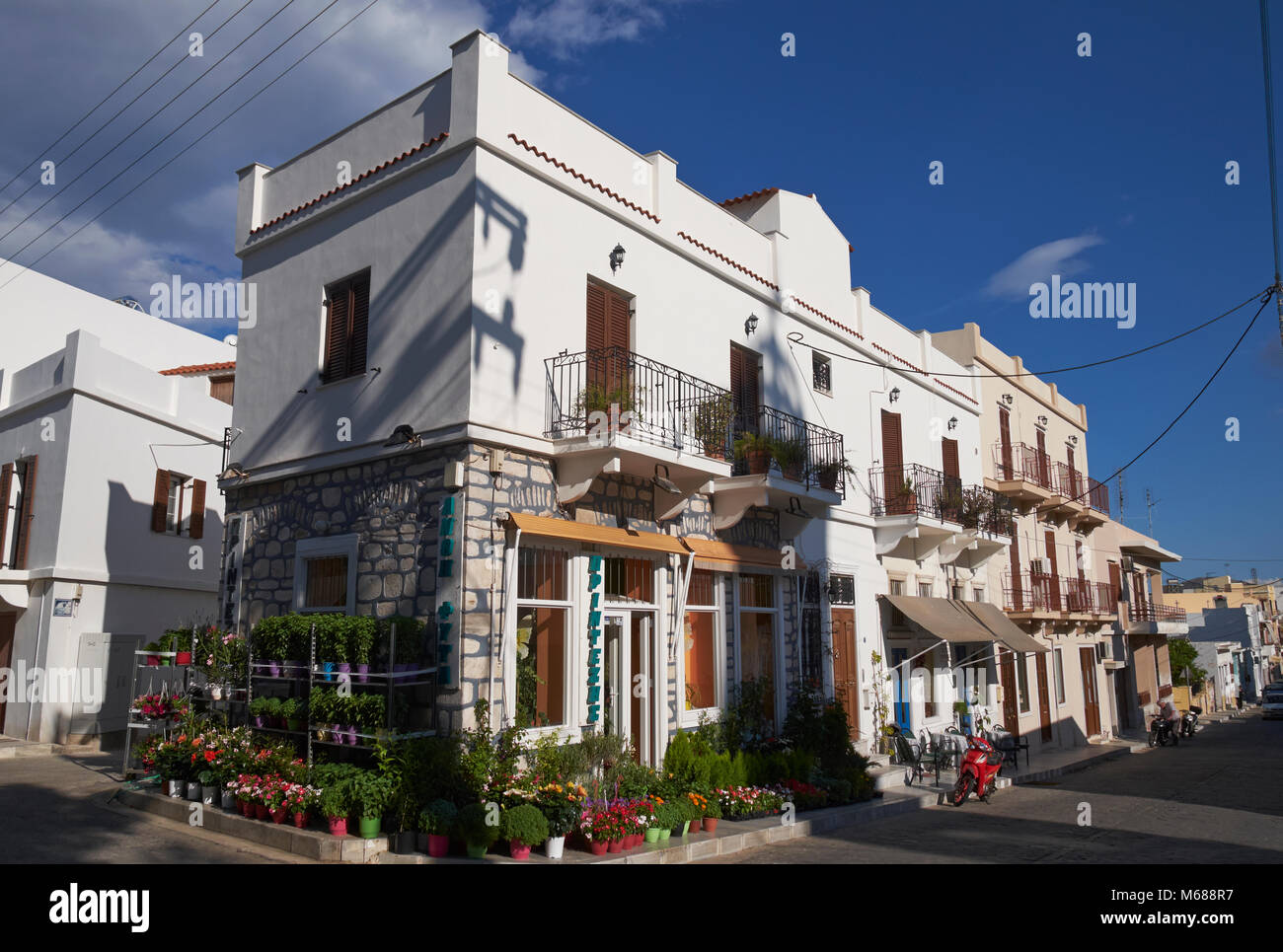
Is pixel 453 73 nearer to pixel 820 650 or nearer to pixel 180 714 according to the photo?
pixel 180 714

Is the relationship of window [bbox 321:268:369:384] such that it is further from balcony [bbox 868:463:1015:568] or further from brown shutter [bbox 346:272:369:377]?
balcony [bbox 868:463:1015:568]

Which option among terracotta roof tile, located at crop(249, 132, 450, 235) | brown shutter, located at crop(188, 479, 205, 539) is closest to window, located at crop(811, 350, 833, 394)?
terracotta roof tile, located at crop(249, 132, 450, 235)

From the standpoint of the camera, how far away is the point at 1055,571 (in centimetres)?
2769

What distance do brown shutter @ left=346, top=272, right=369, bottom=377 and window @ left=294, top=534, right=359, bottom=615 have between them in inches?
86.5

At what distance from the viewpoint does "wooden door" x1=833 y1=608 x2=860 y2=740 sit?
16.3m

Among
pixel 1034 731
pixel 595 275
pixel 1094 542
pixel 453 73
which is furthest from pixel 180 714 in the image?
pixel 1094 542

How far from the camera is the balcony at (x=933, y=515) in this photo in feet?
59.2

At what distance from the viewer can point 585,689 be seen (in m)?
11.0

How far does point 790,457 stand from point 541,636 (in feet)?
16.7

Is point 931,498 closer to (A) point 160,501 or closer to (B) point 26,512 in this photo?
(A) point 160,501
